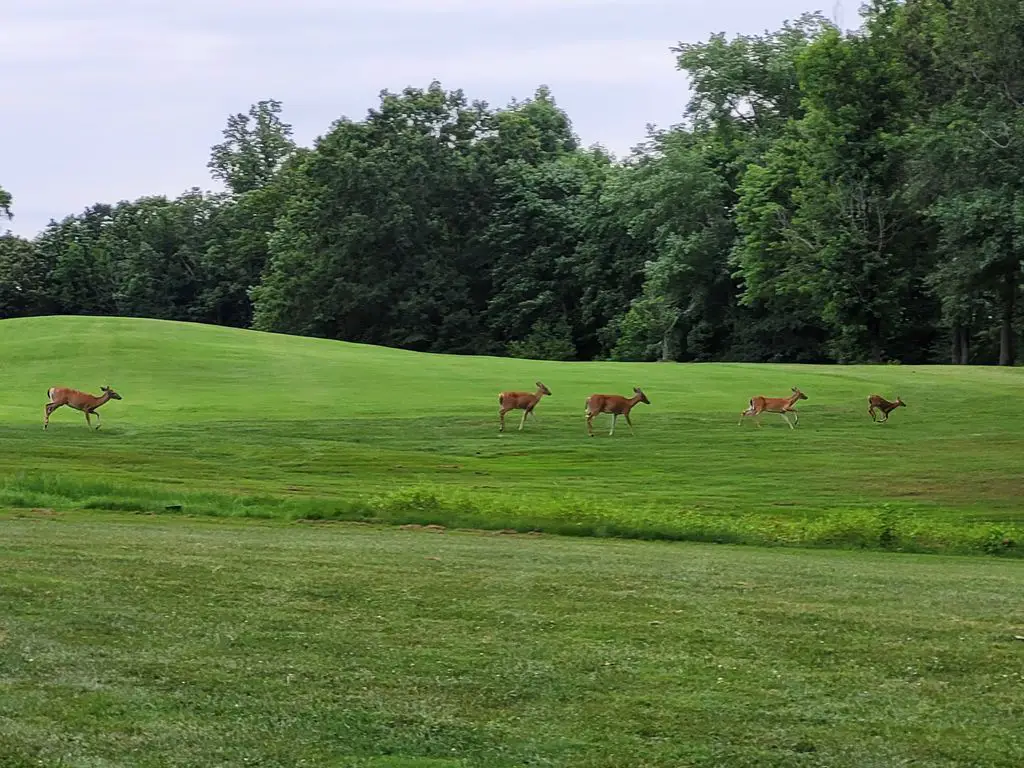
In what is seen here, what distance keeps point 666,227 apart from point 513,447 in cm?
4459

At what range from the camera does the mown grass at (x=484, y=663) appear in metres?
6.66

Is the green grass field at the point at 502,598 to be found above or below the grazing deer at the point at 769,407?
below

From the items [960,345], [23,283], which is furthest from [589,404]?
[23,283]

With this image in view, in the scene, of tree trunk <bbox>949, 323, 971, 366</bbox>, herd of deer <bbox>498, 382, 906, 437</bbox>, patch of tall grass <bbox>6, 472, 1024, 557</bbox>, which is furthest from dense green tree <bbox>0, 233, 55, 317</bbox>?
patch of tall grass <bbox>6, 472, 1024, 557</bbox>

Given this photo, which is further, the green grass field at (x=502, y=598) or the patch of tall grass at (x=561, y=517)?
the patch of tall grass at (x=561, y=517)

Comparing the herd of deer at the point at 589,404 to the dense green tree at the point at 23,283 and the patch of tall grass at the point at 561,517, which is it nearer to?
the patch of tall grass at the point at 561,517

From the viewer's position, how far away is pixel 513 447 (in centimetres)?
2916

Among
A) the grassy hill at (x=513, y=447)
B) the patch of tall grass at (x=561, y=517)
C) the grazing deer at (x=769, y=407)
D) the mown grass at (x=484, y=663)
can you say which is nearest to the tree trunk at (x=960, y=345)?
the grassy hill at (x=513, y=447)

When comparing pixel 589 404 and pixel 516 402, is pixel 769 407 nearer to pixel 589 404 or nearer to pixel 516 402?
pixel 589 404

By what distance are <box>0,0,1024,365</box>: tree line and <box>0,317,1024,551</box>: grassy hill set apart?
655 inches

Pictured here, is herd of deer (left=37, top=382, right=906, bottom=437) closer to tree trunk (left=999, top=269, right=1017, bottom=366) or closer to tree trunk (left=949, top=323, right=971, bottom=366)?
tree trunk (left=999, top=269, right=1017, bottom=366)

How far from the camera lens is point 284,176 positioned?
95875mm

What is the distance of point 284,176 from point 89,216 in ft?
83.3

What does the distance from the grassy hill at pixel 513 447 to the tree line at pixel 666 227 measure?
16.6 metres
